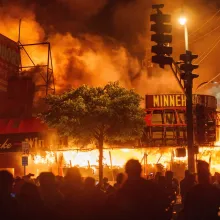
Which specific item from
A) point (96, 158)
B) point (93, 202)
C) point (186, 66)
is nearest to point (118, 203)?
point (93, 202)

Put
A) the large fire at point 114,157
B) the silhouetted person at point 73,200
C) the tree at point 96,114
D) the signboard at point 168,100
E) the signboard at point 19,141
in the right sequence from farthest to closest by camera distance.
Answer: the signboard at point 168,100 → the signboard at point 19,141 → the large fire at point 114,157 → the tree at point 96,114 → the silhouetted person at point 73,200

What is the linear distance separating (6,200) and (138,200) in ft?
5.70

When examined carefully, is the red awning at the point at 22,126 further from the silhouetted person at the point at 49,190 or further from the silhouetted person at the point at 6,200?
the silhouetted person at the point at 6,200

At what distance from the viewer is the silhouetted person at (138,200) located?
6035mm

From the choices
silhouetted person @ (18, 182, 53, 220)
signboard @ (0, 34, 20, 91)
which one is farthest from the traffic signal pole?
signboard @ (0, 34, 20, 91)

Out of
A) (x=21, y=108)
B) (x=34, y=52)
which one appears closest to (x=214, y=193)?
(x=21, y=108)

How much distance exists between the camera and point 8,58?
36656 millimetres

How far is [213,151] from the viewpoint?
32.8 meters

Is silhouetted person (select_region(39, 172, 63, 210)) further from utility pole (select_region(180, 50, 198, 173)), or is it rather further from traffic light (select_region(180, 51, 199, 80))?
traffic light (select_region(180, 51, 199, 80))

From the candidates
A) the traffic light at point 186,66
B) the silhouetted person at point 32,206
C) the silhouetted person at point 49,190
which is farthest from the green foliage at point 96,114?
the silhouetted person at point 32,206

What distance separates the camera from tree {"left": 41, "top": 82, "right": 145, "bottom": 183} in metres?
27.1

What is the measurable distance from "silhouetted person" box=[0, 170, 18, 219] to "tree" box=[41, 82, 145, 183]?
2024 centimetres

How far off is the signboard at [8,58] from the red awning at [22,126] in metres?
3.54

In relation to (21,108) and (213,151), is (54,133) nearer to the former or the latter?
(21,108)
